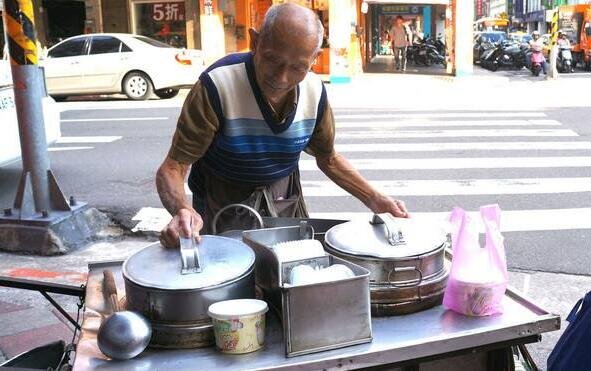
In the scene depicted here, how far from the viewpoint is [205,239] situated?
1.79 metres

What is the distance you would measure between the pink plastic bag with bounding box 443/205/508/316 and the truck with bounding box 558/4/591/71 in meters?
24.9

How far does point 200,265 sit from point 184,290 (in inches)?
4.2

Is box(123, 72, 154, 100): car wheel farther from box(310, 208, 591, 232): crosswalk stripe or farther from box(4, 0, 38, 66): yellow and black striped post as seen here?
box(4, 0, 38, 66): yellow and black striped post

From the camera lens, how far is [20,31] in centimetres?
475

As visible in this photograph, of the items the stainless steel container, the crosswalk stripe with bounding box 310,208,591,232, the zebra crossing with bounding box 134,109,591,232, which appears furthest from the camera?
the zebra crossing with bounding box 134,109,591,232

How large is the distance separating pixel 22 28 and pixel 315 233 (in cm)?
367

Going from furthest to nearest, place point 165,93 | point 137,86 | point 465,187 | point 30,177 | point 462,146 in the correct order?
point 165,93
point 137,86
point 462,146
point 465,187
point 30,177

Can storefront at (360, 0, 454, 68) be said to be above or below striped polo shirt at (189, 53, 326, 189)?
above

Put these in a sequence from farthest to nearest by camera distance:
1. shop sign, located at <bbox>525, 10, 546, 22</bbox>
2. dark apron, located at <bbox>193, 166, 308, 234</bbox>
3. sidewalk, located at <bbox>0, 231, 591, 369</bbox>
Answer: shop sign, located at <bbox>525, 10, 546, 22</bbox>, sidewalk, located at <bbox>0, 231, 591, 369</bbox>, dark apron, located at <bbox>193, 166, 308, 234</bbox>

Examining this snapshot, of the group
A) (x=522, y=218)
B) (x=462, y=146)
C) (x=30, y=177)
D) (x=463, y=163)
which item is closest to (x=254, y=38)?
(x=30, y=177)

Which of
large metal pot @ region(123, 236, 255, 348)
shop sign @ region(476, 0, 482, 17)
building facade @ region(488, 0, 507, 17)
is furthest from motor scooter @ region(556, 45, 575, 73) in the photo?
shop sign @ region(476, 0, 482, 17)

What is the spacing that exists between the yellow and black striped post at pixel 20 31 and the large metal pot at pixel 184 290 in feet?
12.3

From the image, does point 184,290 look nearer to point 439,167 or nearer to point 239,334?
point 239,334

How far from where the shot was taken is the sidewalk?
12.0 ft
